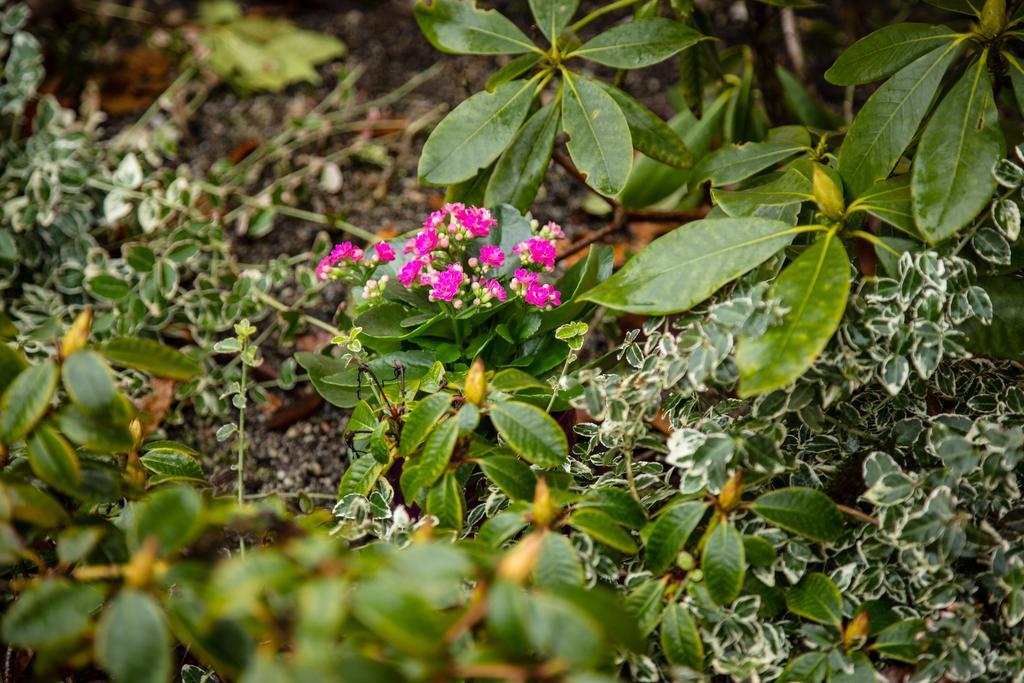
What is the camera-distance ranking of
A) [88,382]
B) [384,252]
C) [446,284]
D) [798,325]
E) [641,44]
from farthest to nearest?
[641,44], [384,252], [446,284], [798,325], [88,382]

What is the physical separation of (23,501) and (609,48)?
109 cm

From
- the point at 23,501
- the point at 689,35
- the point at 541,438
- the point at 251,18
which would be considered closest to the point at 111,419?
the point at 23,501

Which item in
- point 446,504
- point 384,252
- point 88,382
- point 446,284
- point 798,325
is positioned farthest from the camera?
point 384,252

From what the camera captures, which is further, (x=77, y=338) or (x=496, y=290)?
(x=496, y=290)

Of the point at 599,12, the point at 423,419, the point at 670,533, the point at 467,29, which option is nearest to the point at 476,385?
the point at 423,419

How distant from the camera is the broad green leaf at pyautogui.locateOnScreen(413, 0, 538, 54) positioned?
4.55 ft

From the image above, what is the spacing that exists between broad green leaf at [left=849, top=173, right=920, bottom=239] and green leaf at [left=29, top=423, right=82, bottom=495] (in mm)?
1034

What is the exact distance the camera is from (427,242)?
49.3 inches

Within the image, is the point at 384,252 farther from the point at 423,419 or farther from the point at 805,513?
the point at 805,513

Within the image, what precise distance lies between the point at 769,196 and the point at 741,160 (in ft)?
0.71

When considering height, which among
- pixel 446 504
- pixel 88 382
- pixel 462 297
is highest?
pixel 88 382

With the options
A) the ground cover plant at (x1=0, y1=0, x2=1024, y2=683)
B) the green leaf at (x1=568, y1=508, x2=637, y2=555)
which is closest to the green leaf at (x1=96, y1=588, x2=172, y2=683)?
the ground cover plant at (x1=0, y1=0, x2=1024, y2=683)

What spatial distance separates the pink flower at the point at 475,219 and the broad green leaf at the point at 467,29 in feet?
1.01

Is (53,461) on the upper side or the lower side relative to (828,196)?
lower
